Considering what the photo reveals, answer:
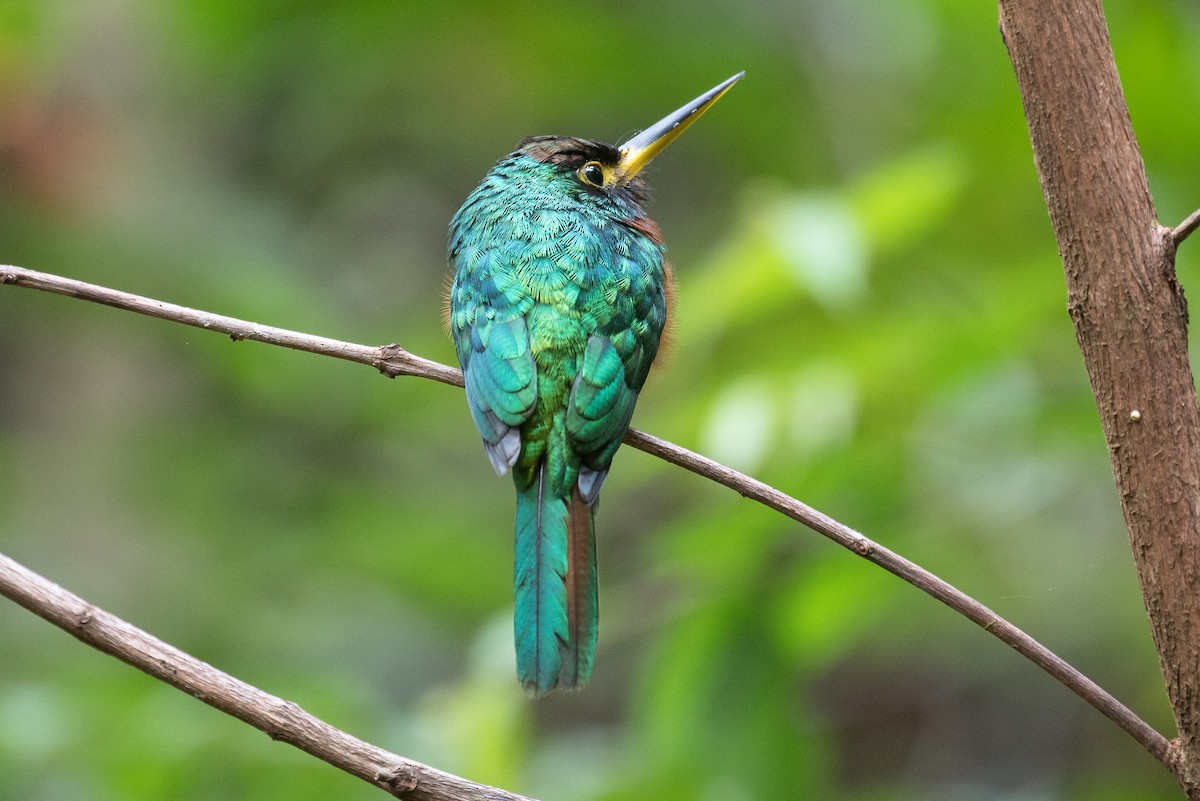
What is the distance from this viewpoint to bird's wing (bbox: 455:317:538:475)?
2307 millimetres

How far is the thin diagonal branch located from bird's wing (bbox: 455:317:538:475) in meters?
0.13

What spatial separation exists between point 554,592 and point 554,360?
0.48 m

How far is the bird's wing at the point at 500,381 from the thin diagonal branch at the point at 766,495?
0.13 metres

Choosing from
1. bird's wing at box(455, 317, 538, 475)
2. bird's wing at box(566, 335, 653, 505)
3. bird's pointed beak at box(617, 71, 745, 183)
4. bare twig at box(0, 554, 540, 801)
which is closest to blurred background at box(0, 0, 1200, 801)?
bird's pointed beak at box(617, 71, 745, 183)

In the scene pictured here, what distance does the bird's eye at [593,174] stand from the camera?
3094mm

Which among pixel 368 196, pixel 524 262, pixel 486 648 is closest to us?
pixel 524 262

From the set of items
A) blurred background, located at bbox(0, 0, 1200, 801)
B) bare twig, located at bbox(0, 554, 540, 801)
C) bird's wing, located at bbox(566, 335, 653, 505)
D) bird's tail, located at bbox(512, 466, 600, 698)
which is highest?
blurred background, located at bbox(0, 0, 1200, 801)

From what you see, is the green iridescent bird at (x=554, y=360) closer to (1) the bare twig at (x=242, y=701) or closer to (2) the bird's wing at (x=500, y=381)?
(2) the bird's wing at (x=500, y=381)

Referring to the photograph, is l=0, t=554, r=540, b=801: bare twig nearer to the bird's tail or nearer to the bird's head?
the bird's tail

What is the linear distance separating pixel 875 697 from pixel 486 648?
2.59 m

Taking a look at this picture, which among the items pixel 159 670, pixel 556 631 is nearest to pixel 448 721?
pixel 556 631

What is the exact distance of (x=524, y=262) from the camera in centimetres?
259

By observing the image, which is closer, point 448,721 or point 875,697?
point 448,721

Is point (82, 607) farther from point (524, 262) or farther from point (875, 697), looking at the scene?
point (875, 697)
